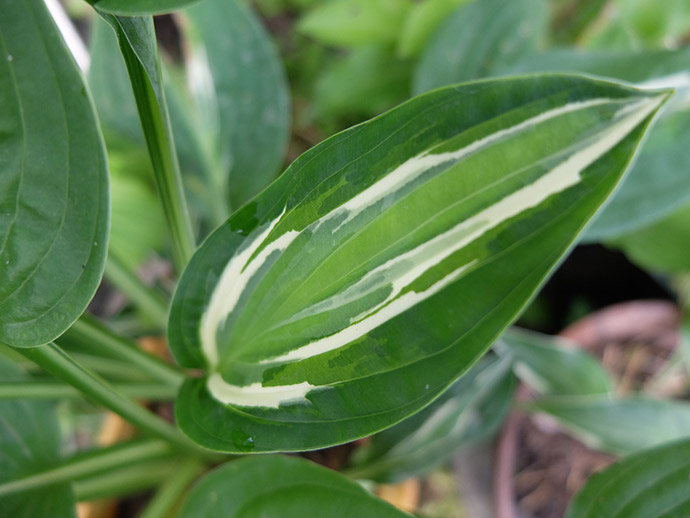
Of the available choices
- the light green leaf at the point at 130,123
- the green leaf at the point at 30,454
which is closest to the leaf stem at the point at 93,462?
the green leaf at the point at 30,454

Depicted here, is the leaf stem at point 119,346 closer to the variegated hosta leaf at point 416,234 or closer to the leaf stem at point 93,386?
the leaf stem at point 93,386

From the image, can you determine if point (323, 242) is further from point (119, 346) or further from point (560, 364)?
point (560, 364)

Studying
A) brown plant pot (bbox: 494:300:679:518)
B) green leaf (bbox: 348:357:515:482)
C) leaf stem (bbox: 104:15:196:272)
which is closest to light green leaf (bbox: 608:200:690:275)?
brown plant pot (bbox: 494:300:679:518)

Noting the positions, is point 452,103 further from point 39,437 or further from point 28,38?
point 39,437

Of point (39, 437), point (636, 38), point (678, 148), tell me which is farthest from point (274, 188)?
point (636, 38)

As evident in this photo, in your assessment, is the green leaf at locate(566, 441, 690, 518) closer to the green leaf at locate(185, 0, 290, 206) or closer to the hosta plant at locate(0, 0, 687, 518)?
the hosta plant at locate(0, 0, 687, 518)
